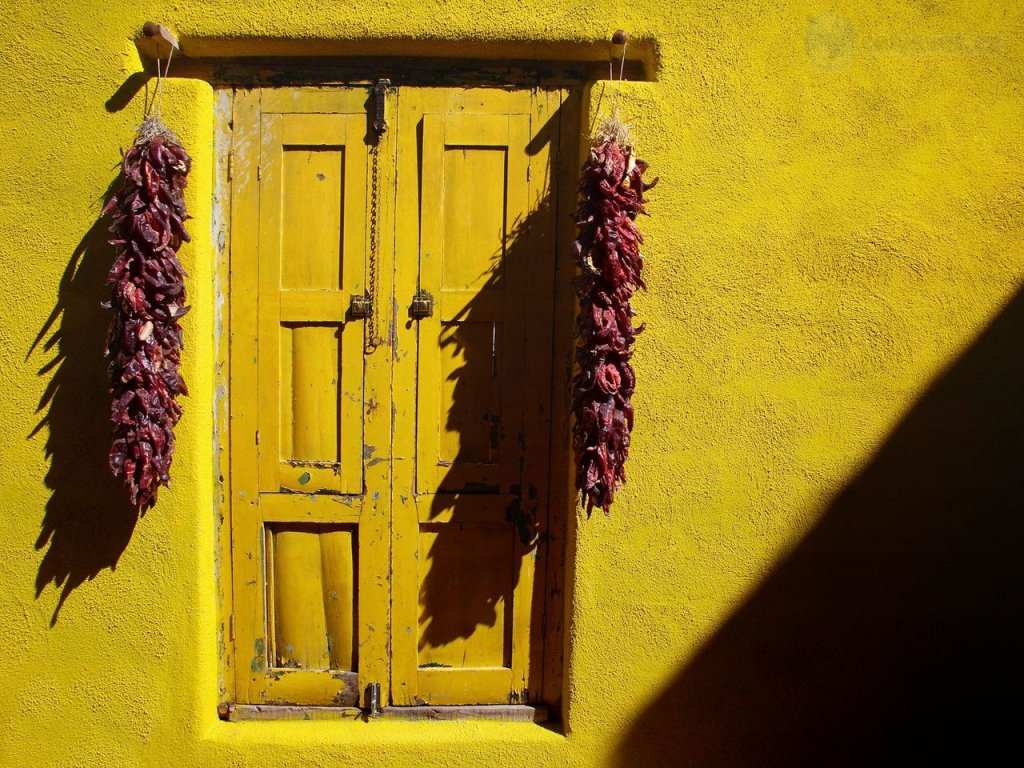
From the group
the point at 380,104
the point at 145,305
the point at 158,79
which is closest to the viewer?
the point at 145,305

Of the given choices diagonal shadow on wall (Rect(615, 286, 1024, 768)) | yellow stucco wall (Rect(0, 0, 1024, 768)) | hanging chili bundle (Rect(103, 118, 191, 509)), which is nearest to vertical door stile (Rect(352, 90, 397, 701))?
yellow stucco wall (Rect(0, 0, 1024, 768))

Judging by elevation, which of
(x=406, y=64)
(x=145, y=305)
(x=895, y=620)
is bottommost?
(x=895, y=620)

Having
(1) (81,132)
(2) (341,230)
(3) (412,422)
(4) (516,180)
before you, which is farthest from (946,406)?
(1) (81,132)

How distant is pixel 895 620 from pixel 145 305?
10.7ft

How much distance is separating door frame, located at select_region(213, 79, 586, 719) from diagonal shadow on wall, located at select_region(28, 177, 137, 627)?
398mm

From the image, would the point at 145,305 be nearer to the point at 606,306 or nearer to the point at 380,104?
the point at 380,104

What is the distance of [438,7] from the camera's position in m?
2.72

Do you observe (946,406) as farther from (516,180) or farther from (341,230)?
(341,230)

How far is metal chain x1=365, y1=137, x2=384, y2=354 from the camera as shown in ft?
9.28

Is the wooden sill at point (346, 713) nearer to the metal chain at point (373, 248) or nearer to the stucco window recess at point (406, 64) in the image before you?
the metal chain at point (373, 248)

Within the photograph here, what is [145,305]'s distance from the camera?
8.26 feet

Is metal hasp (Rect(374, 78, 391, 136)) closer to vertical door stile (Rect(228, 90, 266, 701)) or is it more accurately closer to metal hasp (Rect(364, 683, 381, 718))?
vertical door stile (Rect(228, 90, 266, 701))

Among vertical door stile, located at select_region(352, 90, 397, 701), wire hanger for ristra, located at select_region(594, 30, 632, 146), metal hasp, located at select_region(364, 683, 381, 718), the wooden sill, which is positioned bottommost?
the wooden sill

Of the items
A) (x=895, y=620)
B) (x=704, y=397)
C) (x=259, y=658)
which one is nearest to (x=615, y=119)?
(x=704, y=397)
